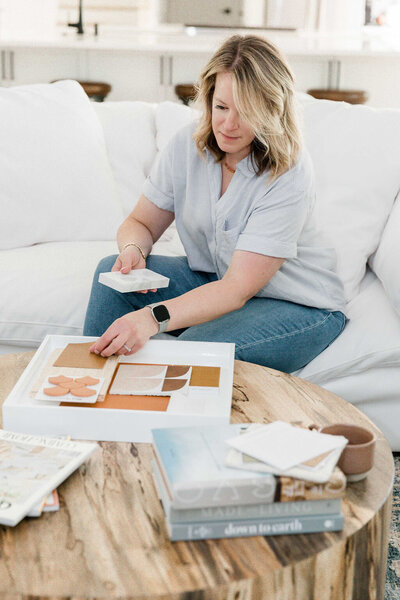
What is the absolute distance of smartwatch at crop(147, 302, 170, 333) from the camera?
139 cm

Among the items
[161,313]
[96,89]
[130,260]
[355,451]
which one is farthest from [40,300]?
[96,89]

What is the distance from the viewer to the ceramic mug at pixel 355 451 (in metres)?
0.92

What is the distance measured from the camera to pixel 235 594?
2.50 feet

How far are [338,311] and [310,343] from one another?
0.46 feet

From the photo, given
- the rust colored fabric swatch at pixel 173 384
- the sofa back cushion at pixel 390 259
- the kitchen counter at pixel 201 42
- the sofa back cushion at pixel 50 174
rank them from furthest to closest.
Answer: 1. the kitchen counter at pixel 201 42
2. the sofa back cushion at pixel 50 174
3. the sofa back cushion at pixel 390 259
4. the rust colored fabric swatch at pixel 173 384

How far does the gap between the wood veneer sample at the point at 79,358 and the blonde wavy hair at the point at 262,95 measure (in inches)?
23.0

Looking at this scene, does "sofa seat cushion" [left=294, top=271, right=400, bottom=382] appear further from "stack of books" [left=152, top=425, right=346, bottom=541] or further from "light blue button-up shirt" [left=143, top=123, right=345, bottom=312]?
"stack of books" [left=152, top=425, right=346, bottom=541]

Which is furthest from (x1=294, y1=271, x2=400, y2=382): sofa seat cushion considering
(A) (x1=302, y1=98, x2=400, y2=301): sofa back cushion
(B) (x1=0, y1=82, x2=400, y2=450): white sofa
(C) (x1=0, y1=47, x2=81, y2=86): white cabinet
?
(C) (x1=0, y1=47, x2=81, y2=86): white cabinet

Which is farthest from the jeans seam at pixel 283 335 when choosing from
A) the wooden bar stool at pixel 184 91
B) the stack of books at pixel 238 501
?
the wooden bar stool at pixel 184 91

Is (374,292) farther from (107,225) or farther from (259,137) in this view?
(107,225)

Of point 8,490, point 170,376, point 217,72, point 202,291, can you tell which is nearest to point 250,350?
point 202,291

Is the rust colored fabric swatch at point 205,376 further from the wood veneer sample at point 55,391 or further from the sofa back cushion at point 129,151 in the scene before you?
the sofa back cushion at point 129,151

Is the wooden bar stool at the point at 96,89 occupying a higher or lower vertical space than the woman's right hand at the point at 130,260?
higher

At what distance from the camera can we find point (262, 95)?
1.46 m
